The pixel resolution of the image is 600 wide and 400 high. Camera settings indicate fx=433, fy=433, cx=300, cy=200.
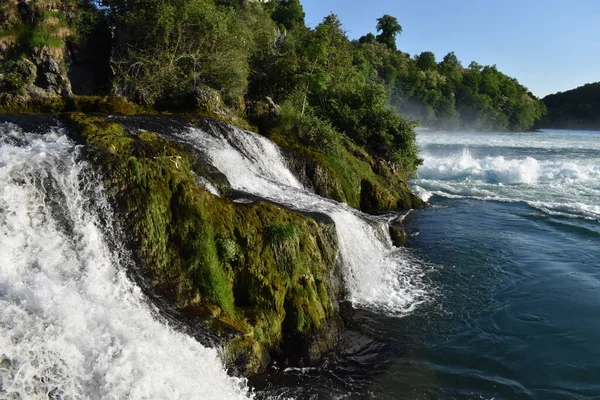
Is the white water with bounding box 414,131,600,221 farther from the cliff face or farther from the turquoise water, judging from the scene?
the cliff face

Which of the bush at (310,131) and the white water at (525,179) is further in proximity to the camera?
the white water at (525,179)

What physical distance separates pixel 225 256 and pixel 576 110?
111 m

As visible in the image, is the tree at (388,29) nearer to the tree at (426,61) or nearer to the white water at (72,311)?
the tree at (426,61)

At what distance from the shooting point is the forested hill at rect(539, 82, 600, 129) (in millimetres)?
91500

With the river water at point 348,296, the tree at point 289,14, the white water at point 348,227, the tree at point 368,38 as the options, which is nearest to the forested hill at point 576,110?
the tree at point 368,38

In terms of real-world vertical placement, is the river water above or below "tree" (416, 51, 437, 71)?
below

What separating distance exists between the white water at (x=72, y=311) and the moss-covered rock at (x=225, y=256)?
0.43 m

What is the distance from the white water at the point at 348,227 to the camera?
9.56 metres

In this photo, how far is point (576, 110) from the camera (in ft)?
315

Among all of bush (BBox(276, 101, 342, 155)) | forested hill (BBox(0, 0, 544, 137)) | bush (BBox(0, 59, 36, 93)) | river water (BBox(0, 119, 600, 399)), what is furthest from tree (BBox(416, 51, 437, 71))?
bush (BBox(0, 59, 36, 93))

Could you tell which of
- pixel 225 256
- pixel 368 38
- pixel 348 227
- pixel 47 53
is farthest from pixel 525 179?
pixel 368 38

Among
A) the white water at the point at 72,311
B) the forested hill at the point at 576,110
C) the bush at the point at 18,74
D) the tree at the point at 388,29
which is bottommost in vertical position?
the white water at the point at 72,311

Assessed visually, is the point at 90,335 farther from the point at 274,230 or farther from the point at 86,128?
the point at 86,128

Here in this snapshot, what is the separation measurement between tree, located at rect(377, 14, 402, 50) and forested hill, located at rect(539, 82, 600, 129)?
142 feet
